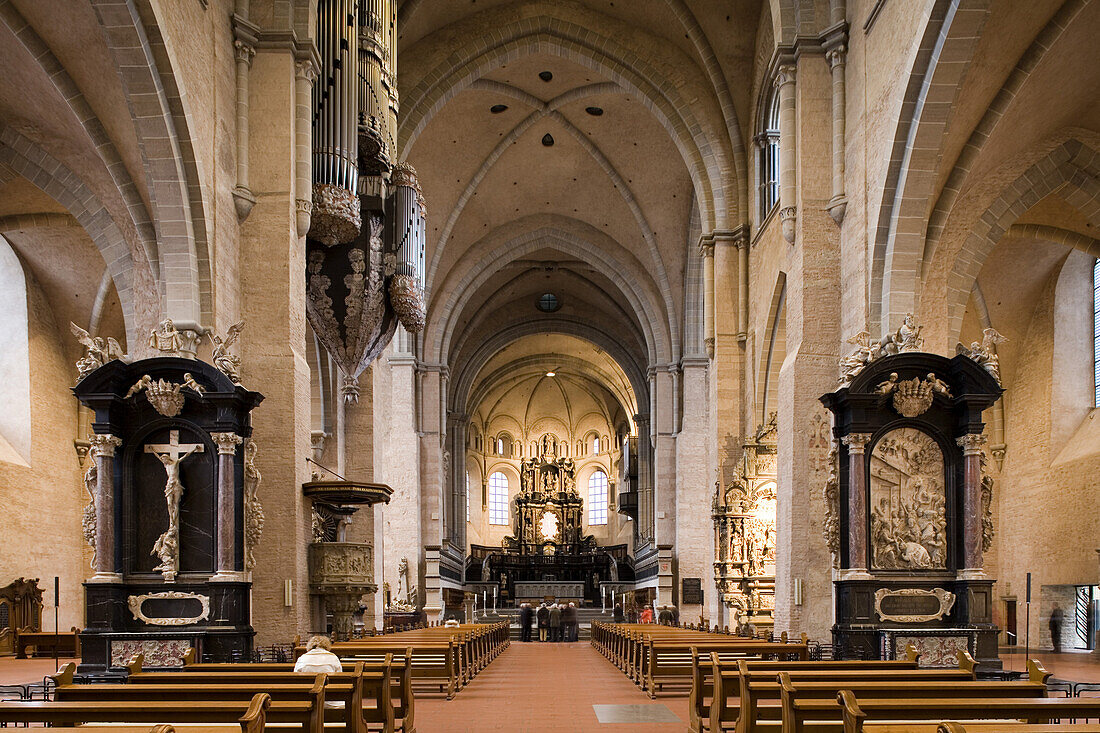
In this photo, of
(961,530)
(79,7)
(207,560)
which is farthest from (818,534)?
(79,7)

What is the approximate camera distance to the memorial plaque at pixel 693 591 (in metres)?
28.9

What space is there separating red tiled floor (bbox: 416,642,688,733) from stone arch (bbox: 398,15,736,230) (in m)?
11.5

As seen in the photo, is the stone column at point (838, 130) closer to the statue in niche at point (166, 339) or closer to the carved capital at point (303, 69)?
the carved capital at point (303, 69)

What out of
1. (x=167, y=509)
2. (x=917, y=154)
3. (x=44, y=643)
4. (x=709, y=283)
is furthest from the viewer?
(x=709, y=283)

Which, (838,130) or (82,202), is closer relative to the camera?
(82,202)

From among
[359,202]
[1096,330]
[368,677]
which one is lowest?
[368,677]

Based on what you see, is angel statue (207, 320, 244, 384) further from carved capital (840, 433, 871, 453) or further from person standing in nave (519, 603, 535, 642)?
person standing in nave (519, 603, 535, 642)

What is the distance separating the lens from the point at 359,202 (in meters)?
17.7

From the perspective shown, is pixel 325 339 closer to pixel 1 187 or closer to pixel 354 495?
pixel 354 495

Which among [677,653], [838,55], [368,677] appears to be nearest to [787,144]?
[838,55]

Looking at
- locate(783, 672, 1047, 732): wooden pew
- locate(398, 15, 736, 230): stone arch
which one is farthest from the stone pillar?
locate(783, 672, 1047, 732): wooden pew

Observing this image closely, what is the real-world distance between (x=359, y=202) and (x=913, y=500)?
989 centimetres

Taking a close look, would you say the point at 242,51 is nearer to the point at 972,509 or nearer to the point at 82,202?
the point at 82,202

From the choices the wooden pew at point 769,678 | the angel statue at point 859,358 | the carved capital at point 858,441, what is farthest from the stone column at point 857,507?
the wooden pew at point 769,678
